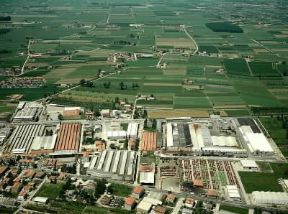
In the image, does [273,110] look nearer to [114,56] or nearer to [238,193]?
[238,193]

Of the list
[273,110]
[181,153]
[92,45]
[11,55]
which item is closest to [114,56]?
[92,45]

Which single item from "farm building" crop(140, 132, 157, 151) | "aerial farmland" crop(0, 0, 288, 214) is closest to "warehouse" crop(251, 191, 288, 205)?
"aerial farmland" crop(0, 0, 288, 214)

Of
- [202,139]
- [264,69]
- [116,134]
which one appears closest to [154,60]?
[264,69]

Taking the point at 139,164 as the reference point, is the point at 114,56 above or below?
above

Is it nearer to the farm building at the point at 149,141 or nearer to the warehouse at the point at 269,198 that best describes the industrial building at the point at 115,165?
the farm building at the point at 149,141

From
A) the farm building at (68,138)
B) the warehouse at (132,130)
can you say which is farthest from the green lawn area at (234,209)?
the farm building at (68,138)
